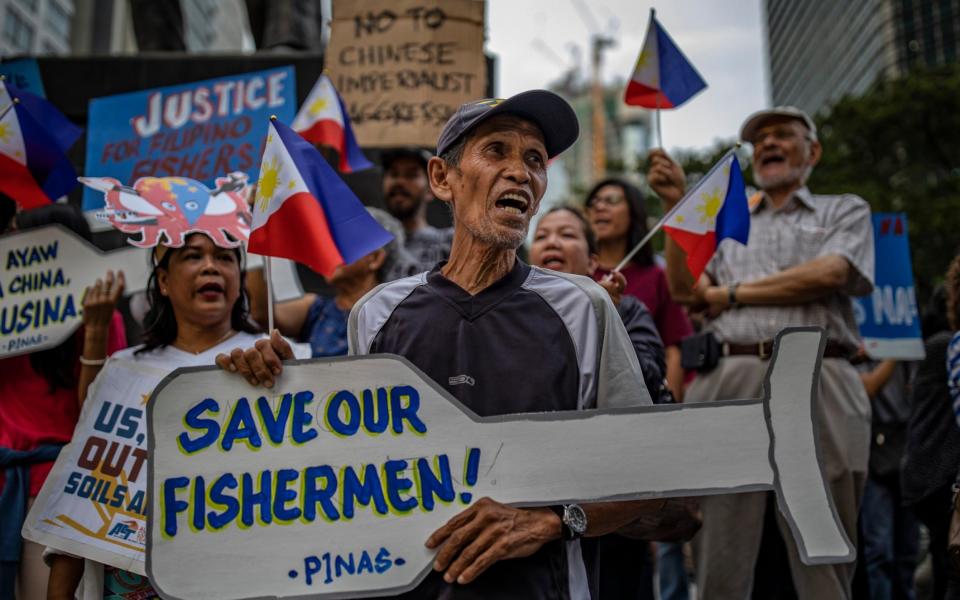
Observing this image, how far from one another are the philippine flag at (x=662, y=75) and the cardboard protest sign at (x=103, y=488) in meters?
2.68

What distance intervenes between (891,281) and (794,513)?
3151 mm

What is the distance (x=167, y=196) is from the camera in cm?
324

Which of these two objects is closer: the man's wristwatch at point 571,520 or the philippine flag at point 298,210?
the man's wristwatch at point 571,520

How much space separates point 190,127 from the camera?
5.31 meters

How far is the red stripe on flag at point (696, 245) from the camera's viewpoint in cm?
355

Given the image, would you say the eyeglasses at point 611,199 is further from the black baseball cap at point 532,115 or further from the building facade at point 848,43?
the building facade at point 848,43

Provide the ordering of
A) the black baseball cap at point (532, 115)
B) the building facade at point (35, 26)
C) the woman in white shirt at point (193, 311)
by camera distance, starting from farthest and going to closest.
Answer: the building facade at point (35, 26), the woman in white shirt at point (193, 311), the black baseball cap at point (532, 115)

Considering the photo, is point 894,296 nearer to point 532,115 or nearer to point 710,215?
point 710,215

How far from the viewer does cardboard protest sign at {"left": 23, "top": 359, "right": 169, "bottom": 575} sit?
2.73m

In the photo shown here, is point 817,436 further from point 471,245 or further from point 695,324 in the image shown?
point 695,324

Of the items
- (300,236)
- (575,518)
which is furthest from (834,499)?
(300,236)

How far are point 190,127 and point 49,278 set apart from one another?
6.38 feet

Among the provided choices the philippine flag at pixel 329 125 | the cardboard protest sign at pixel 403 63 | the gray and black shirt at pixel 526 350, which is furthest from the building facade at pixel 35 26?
the gray and black shirt at pixel 526 350

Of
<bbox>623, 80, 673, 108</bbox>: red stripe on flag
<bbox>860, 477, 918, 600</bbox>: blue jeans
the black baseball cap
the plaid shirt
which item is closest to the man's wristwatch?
the black baseball cap
